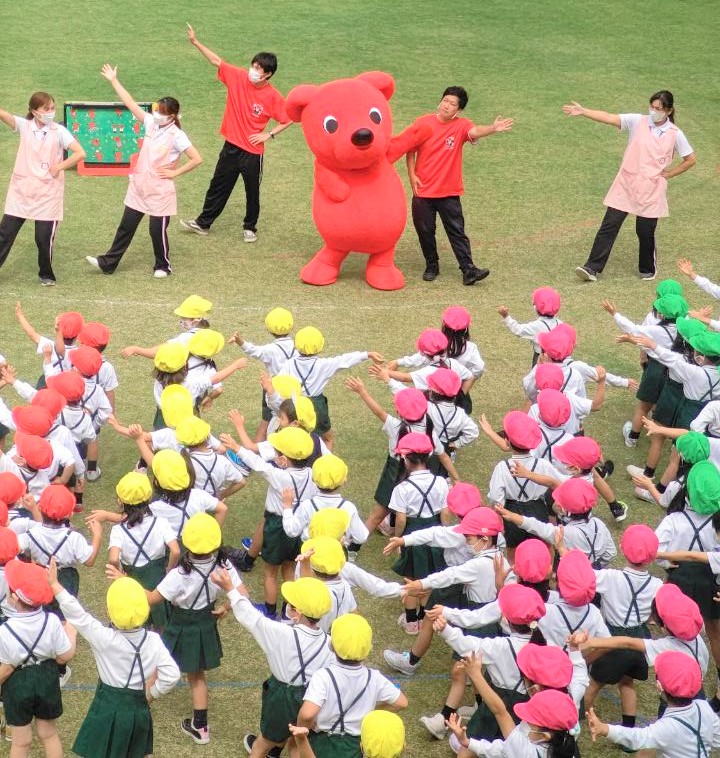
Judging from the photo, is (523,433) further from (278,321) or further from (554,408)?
(278,321)

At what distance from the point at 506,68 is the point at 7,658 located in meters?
12.6

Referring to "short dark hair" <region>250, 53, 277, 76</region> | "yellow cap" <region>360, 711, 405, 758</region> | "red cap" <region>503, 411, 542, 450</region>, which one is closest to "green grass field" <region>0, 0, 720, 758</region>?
"red cap" <region>503, 411, 542, 450</region>

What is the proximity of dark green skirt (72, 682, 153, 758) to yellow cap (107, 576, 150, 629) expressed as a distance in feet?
1.21

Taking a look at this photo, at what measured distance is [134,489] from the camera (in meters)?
6.27

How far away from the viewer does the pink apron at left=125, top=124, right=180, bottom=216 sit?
34.9 ft

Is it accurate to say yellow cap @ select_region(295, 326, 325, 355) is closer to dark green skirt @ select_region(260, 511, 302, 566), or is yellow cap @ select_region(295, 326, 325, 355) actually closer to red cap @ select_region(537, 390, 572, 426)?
dark green skirt @ select_region(260, 511, 302, 566)

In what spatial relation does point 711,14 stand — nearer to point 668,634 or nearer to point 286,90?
point 286,90

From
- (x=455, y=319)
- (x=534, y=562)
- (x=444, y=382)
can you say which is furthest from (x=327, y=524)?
(x=455, y=319)

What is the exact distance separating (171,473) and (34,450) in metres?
0.88

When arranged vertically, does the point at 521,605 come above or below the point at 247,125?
below

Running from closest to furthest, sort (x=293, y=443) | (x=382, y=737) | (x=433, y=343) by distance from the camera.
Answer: (x=382, y=737), (x=293, y=443), (x=433, y=343)

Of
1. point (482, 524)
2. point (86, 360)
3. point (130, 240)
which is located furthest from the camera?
point (130, 240)

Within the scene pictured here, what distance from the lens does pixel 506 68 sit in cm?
1631

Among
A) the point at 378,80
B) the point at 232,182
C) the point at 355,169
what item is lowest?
the point at 232,182
